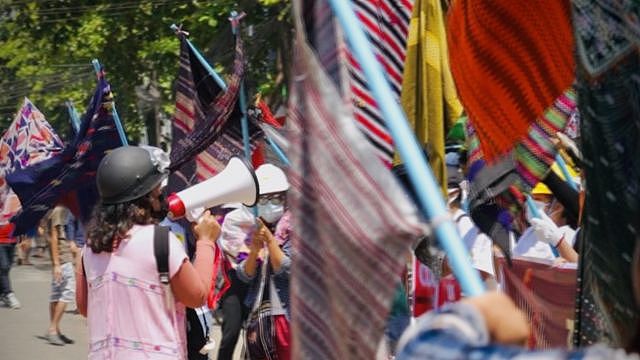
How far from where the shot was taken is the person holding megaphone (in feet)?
16.0

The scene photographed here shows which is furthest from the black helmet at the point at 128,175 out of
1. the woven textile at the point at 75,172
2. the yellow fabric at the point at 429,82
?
the woven textile at the point at 75,172

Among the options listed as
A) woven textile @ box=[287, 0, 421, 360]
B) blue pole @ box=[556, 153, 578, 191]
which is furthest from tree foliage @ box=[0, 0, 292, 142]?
woven textile @ box=[287, 0, 421, 360]

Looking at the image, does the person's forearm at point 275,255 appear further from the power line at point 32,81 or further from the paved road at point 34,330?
the power line at point 32,81

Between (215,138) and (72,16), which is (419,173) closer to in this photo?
(215,138)

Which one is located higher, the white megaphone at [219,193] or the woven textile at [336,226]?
the white megaphone at [219,193]

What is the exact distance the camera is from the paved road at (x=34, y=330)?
12.5m

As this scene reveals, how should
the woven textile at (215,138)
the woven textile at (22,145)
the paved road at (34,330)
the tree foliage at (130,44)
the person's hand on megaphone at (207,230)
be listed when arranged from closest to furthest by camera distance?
the person's hand on megaphone at (207,230)
the woven textile at (215,138)
the woven textile at (22,145)
the paved road at (34,330)
the tree foliage at (130,44)

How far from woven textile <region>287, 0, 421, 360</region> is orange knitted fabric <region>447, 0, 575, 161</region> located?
43.4 inches

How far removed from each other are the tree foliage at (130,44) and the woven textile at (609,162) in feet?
39.1

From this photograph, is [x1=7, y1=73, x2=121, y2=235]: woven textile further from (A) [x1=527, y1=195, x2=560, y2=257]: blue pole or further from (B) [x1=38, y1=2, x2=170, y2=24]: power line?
(B) [x1=38, y1=2, x2=170, y2=24]: power line

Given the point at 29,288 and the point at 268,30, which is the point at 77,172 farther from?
the point at 29,288

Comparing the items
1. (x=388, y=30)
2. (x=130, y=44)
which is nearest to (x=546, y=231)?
(x=388, y=30)

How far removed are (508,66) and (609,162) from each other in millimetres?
823

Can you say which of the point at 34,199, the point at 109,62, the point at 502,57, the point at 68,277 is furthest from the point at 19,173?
the point at 109,62
